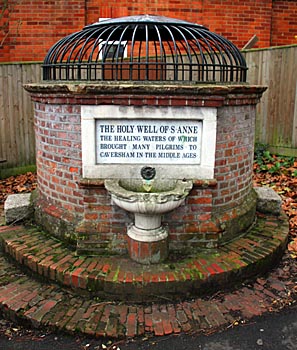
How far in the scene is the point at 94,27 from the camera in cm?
423

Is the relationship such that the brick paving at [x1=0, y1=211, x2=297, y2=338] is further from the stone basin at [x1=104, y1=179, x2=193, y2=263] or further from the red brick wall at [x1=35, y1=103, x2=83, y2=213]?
the red brick wall at [x1=35, y1=103, x2=83, y2=213]

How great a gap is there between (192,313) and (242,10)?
886 centimetres

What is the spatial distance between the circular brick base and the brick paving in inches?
3.3

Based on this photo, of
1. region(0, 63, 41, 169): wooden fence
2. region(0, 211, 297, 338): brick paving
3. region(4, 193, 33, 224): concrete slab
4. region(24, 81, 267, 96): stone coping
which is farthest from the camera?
region(0, 63, 41, 169): wooden fence

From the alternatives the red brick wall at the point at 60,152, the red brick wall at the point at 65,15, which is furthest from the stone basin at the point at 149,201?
the red brick wall at the point at 65,15

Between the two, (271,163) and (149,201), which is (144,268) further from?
(271,163)

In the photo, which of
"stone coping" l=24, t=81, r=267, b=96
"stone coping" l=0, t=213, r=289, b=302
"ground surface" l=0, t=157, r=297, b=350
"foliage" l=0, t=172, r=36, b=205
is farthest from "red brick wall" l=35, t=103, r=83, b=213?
"foliage" l=0, t=172, r=36, b=205

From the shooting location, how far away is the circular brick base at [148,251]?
361cm

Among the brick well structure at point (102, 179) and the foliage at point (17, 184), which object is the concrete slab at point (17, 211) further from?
the foliage at point (17, 184)

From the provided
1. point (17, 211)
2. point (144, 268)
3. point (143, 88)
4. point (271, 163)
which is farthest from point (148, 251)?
point (271, 163)

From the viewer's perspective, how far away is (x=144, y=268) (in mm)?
3562

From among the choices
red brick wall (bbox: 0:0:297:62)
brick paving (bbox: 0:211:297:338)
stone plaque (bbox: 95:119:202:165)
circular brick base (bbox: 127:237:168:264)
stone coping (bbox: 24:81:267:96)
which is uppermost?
red brick wall (bbox: 0:0:297:62)

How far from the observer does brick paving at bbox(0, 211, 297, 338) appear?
316 cm

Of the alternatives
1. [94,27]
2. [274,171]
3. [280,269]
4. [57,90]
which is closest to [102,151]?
[57,90]
